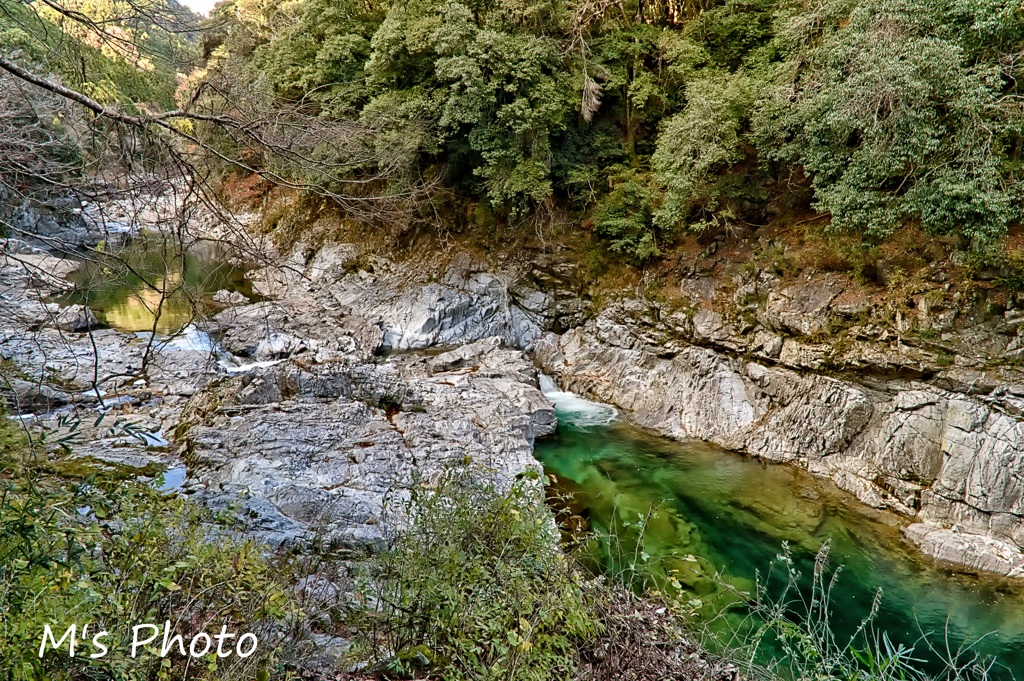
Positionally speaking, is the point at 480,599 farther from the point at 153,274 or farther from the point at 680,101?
the point at 680,101

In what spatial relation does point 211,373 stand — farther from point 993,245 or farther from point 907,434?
point 993,245

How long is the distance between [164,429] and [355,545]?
4811mm

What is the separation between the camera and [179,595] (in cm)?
274

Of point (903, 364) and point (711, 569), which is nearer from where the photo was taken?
point (711, 569)

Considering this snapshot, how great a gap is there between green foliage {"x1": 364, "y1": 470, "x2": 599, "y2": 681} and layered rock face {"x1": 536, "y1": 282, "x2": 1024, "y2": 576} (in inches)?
271

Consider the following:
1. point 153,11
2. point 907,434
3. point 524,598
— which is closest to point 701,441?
point 907,434

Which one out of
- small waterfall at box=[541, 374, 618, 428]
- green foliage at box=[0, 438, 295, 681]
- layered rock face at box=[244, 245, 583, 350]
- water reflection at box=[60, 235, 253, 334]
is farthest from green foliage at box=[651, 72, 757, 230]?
green foliage at box=[0, 438, 295, 681]

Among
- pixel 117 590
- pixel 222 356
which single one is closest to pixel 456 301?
pixel 222 356

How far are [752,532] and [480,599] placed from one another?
6.19 m

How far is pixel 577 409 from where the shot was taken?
1147cm

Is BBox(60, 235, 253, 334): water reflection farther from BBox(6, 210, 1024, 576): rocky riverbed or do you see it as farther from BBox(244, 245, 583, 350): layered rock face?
BBox(244, 245, 583, 350): layered rock face

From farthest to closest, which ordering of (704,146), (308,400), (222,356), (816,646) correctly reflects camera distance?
(222,356)
(704,146)
(308,400)
(816,646)

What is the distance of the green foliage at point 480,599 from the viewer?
2791 millimetres

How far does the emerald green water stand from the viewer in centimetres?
622
